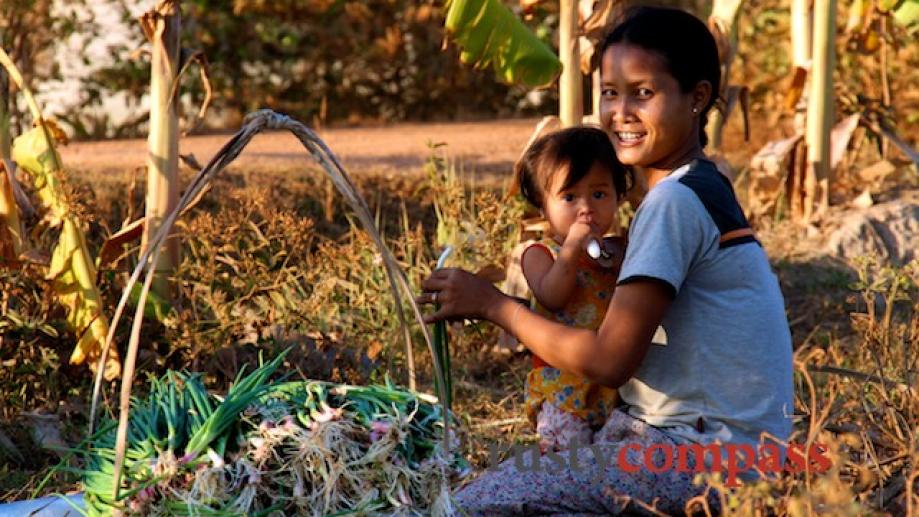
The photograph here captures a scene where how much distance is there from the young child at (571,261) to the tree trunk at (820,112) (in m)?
3.25

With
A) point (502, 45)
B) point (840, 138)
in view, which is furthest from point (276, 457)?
point (840, 138)

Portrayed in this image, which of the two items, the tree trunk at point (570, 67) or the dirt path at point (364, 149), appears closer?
the tree trunk at point (570, 67)

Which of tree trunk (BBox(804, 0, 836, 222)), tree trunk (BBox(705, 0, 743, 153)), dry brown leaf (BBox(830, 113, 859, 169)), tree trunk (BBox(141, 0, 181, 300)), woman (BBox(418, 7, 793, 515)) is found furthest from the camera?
dry brown leaf (BBox(830, 113, 859, 169))

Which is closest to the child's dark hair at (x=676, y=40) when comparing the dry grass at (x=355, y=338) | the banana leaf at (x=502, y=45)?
the dry grass at (x=355, y=338)

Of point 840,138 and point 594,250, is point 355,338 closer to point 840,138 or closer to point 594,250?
point 594,250

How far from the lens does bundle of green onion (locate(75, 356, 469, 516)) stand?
2.21 metres

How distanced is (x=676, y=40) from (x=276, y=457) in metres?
1.09

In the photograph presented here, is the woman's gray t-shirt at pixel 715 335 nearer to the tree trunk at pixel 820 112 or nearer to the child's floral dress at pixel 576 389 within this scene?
the child's floral dress at pixel 576 389

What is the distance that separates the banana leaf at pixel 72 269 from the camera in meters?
3.81

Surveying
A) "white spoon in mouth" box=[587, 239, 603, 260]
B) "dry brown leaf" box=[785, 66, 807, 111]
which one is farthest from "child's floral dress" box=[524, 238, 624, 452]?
"dry brown leaf" box=[785, 66, 807, 111]

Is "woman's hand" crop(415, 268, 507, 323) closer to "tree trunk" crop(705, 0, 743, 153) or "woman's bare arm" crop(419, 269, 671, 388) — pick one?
"woman's bare arm" crop(419, 269, 671, 388)

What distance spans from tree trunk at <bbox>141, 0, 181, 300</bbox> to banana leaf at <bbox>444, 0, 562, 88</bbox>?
1034 millimetres

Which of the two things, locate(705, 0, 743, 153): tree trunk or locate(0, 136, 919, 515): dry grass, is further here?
locate(705, 0, 743, 153): tree trunk

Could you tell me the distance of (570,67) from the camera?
15.6ft
